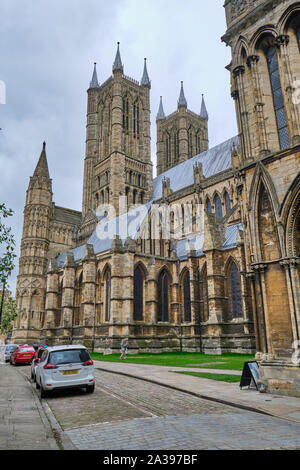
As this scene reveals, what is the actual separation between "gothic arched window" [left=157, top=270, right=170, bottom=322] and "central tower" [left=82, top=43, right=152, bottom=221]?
1971 centimetres

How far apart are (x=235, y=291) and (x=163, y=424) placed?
2320cm

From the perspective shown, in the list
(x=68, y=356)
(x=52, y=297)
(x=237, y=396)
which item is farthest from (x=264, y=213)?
(x=52, y=297)

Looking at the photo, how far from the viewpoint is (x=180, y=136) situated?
A: 64.6m

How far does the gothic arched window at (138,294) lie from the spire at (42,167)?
104ft

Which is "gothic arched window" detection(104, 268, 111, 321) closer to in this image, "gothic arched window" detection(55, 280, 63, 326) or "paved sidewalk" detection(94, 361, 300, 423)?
"gothic arched window" detection(55, 280, 63, 326)

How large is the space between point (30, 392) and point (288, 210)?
10441 mm

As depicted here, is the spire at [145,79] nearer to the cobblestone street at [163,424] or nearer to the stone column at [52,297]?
the stone column at [52,297]

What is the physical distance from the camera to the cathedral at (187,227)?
11.0m

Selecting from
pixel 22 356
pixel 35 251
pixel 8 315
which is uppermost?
pixel 35 251

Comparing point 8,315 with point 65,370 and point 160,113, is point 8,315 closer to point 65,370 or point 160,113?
point 65,370

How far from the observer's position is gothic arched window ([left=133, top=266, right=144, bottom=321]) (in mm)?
32500

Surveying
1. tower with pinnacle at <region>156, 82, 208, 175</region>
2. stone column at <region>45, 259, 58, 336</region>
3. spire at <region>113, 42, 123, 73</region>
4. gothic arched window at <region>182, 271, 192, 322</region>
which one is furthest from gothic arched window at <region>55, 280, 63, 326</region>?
spire at <region>113, 42, 123, 73</region>
